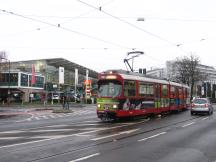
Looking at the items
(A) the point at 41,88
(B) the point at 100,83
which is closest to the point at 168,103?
(B) the point at 100,83

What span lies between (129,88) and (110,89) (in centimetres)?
→ 142

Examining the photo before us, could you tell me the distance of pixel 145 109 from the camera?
28578 mm

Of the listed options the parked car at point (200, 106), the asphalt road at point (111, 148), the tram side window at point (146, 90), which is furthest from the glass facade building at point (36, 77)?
the asphalt road at point (111, 148)

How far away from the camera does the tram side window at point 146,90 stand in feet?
91.0

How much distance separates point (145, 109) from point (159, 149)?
1568 centimetres

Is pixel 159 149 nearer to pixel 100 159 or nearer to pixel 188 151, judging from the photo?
pixel 188 151

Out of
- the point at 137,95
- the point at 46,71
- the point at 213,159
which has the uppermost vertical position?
the point at 46,71

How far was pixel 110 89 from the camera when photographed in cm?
2530

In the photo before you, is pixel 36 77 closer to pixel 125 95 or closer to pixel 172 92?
pixel 172 92

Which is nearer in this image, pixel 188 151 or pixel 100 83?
pixel 188 151

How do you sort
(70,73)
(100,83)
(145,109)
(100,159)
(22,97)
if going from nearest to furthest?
(100,159) → (100,83) → (145,109) → (22,97) → (70,73)

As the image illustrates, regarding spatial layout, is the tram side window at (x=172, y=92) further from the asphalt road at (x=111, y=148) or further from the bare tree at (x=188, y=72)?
the bare tree at (x=188, y=72)

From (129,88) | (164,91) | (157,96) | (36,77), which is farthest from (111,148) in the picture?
(36,77)

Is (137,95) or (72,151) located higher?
(137,95)
